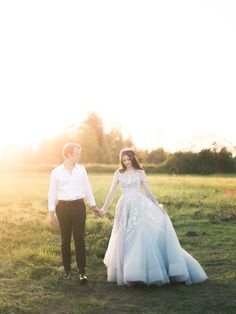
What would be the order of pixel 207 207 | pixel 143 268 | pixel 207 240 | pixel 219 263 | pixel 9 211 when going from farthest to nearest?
1. pixel 207 207
2. pixel 9 211
3. pixel 207 240
4. pixel 219 263
5. pixel 143 268

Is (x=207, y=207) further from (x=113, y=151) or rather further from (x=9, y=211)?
(x=113, y=151)

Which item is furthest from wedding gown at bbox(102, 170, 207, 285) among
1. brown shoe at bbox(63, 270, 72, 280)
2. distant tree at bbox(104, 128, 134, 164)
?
distant tree at bbox(104, 128, 134, 164)

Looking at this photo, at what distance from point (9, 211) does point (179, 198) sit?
25.5 feet

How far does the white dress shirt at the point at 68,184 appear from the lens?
9.19 metres

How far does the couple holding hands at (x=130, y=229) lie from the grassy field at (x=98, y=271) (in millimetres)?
256

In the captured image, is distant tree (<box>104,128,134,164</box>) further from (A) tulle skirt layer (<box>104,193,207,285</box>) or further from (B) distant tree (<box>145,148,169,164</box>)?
(A) tulle skirt layer (<box>104,193,207,285</box>)

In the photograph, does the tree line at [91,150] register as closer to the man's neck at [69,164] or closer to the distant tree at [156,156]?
the distant tree at [156,156]

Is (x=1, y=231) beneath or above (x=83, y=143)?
beneath

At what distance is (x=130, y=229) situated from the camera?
9.29 meters

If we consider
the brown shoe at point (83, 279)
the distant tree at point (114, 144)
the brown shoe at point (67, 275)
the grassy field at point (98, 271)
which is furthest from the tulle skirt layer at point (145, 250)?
the distant tree at point (114, 144)

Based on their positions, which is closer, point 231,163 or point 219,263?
point 219,263

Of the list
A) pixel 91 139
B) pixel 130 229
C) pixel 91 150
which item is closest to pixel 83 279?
pixel 130 229

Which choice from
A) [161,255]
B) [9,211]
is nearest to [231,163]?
[9,211]

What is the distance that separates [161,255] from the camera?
9.08 m
